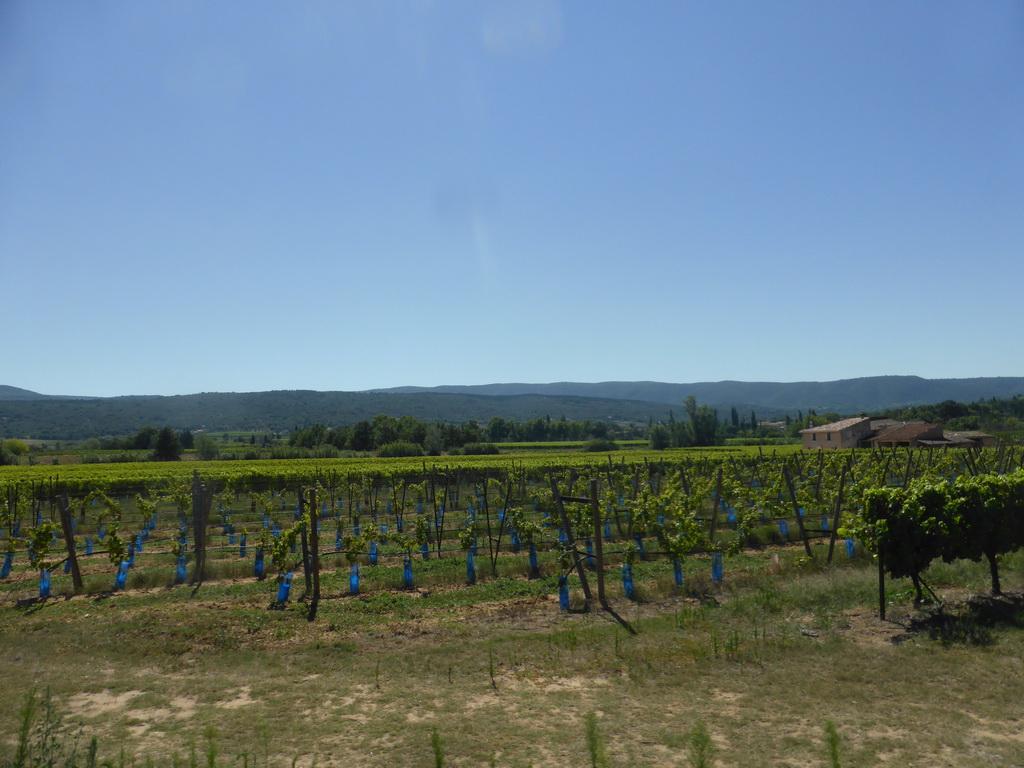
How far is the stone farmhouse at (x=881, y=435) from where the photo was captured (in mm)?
56450

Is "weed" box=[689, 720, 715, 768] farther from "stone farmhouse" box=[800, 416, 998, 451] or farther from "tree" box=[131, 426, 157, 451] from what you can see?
"tree" box=[131, 426, 157, 451]

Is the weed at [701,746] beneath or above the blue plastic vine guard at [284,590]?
above

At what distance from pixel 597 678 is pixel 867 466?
27462 mm

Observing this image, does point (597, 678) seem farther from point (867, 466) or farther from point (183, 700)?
point (867, 466)

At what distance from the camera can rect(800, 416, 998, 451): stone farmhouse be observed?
5645 cm

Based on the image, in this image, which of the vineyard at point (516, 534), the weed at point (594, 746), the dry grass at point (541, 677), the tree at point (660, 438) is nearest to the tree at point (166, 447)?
the vineyard at point (516, 534)

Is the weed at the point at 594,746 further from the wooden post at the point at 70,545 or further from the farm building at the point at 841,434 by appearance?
the farm building at the point at 841,434

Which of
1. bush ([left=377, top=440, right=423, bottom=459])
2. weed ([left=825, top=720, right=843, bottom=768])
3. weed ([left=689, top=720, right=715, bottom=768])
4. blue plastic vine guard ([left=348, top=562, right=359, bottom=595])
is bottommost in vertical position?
bush ([left=377, top=440, right=423, bottom=459])

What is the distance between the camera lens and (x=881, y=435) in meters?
60.9

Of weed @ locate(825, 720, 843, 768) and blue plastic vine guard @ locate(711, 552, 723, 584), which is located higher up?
weed @ locate(825, 720, 843, 768)

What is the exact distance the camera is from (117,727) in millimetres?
6824

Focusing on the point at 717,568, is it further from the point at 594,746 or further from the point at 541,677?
the point at 594,746

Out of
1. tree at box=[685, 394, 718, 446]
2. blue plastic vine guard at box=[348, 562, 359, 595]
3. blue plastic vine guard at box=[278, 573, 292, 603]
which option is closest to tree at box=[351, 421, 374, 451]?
tree at box=[685, 394, 718, 446]

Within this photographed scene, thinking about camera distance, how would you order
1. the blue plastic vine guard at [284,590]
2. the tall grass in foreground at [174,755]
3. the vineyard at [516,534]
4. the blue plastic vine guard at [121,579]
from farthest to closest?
the blue plastic vine guard at [121,579] < the blue plastic vine guard at [284,590] < the vineyard at [516,534] < the tall grass in foreground at [174,755]
